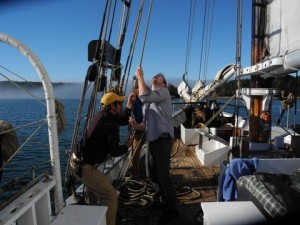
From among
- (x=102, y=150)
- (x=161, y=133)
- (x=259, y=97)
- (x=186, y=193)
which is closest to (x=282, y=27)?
(x=259, y=97)

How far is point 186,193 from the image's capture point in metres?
4.59

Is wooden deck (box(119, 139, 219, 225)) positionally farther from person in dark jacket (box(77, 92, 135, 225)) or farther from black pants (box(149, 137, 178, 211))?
person in dark jacket (box(77, 92, 135, 225))

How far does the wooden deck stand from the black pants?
0.31m

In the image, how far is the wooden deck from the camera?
12.4 ft

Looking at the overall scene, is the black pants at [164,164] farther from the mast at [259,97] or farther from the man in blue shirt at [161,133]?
the mast at [259,97]

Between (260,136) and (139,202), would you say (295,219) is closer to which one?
(139,202)

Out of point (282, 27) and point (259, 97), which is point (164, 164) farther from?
point (282, 27)

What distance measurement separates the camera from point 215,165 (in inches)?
253

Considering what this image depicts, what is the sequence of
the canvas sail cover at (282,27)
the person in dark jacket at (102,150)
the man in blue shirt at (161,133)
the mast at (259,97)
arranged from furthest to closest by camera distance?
the mast at (259,97) → the canvas sail cover at (282,27) → the man in blue shirt at (161,133) → the person in dark jacket at (102,150)

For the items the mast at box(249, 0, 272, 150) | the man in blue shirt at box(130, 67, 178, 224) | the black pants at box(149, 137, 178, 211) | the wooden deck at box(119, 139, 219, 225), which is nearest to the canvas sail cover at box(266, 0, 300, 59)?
the mast at box(249, 0, 272, 150)

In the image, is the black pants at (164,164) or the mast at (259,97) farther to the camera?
the mast at (259,97)

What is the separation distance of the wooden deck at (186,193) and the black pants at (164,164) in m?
0.31

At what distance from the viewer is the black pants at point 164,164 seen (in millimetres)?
3568

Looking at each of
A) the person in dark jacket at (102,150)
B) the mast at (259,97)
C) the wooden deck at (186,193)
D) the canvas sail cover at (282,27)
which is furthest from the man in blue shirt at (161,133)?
the mast at (259,97)
